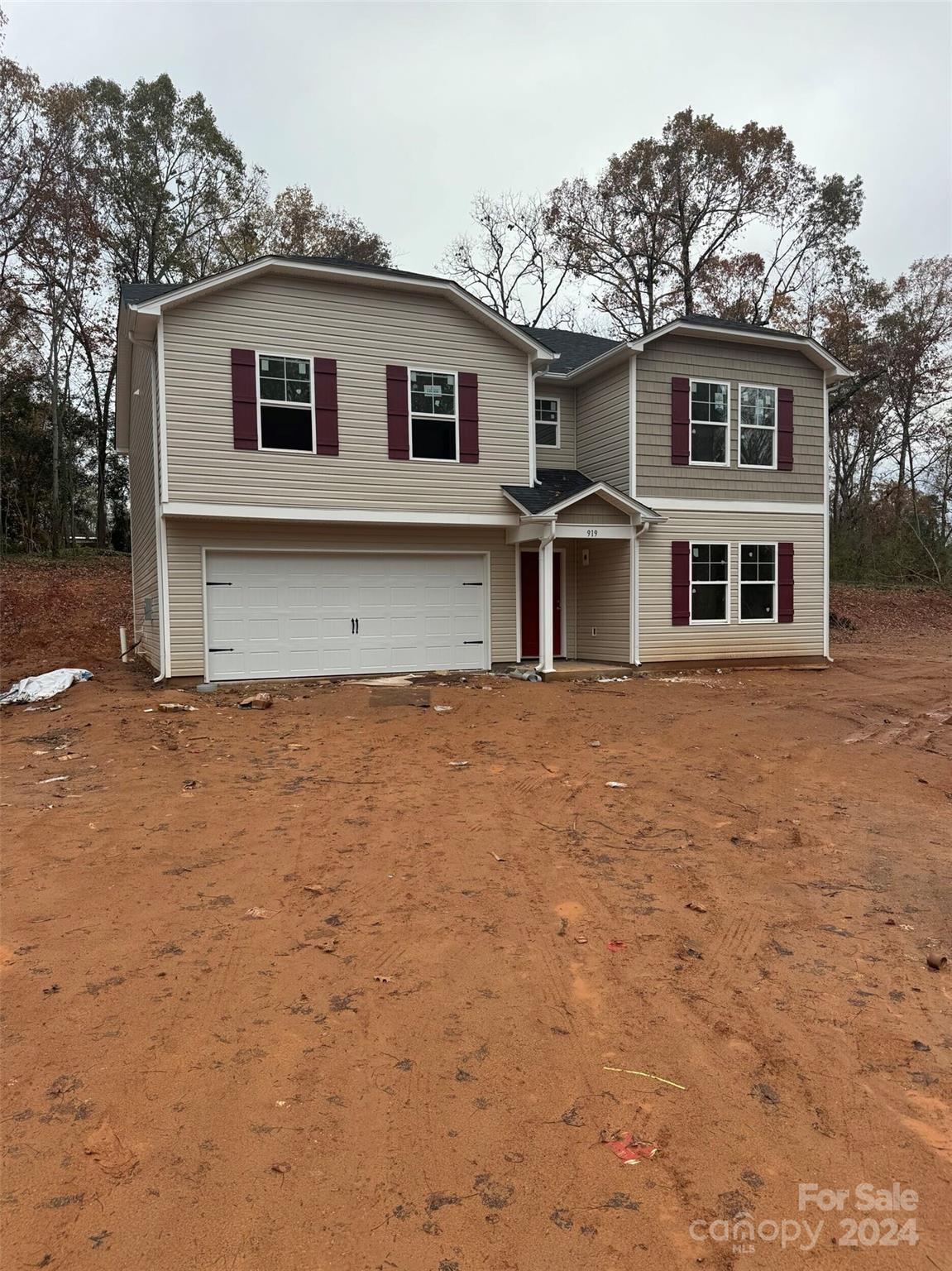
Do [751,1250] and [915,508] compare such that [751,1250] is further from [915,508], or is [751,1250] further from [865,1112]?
[915,508]

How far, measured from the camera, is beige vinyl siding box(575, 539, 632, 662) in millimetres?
14398

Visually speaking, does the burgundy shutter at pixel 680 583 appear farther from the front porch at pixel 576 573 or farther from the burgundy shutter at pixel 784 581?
the burgundy shutter at pixel 784 581

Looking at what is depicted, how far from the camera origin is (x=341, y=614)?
13.0 m

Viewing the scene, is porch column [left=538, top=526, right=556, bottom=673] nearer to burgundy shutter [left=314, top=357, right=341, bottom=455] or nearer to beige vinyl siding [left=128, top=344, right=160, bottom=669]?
burgundy shutter [left=314, top=357, right=341, bottom=455]

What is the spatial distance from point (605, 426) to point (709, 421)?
6.41ft

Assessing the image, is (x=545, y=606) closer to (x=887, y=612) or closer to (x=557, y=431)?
(x=557, y=431)

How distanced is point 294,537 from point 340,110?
9791 millimetres

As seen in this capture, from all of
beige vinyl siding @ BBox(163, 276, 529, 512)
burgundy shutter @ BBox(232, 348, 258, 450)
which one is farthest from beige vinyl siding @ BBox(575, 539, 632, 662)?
burgundy shutter @ BBox(232, 348, 258, 450)

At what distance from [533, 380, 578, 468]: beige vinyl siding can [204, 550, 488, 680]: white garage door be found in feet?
10.3

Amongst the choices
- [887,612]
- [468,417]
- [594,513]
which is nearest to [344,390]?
[468,417]

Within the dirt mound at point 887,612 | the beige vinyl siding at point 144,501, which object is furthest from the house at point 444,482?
the dirt mound at point 887,612

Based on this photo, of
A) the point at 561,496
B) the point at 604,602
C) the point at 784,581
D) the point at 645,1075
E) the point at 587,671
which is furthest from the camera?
the point at 784,581

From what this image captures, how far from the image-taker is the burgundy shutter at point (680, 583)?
14.5m

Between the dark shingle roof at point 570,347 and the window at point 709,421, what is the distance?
6.31 ft
